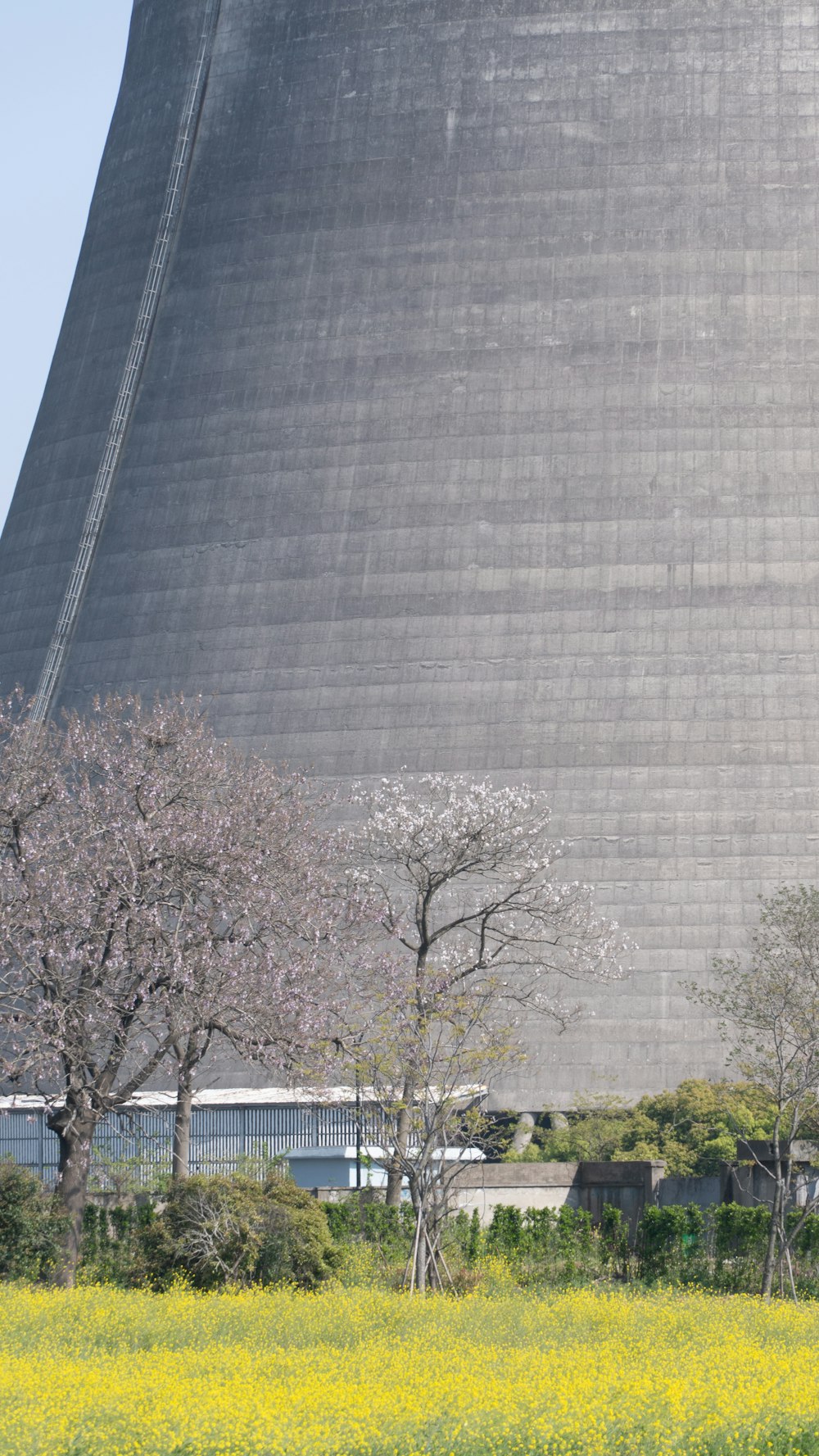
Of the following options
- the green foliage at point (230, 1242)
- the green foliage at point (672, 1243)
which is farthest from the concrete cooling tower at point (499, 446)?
the green foliage at point (230, 1242)

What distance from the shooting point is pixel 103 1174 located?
105ft

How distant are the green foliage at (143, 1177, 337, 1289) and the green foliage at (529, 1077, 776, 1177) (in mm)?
14186

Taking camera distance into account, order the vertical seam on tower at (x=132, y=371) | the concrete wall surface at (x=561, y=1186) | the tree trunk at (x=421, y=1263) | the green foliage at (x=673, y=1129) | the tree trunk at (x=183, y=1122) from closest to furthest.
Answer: the tree trunk at (x=421, y=1263) < the concrete wall surface at (x=561, y=1186) < the tree trunk at (x=183, y=1122) < the green foliage at (x=673, y=1129) < the vertical seam on tower at (x=132, y=371)

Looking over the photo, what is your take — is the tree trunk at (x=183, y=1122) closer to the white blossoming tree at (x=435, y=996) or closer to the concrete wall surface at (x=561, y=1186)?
the white blossoming tree at (x=435, y=996)

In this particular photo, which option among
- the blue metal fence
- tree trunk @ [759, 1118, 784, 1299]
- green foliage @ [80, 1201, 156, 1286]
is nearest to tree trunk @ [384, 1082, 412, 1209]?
green foliage @ [80, 1201, 156, 1286]

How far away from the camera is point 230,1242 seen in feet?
70.2

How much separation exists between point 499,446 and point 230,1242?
35115mm

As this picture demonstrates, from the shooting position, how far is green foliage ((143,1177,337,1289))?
2138 cm

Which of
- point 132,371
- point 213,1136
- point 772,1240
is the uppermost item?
point 132,371

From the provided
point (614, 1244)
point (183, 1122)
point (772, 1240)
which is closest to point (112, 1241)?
point (183, 1122)

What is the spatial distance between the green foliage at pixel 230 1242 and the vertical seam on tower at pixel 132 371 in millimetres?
34245

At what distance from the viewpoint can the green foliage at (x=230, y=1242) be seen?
2138cm

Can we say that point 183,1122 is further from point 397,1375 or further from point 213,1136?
point 397,1375

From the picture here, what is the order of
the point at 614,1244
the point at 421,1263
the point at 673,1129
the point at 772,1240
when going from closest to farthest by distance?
1. the point at 421,1263
2. the point at 772,1240
3. the point at 614,1244
4. the point at 673,1129
